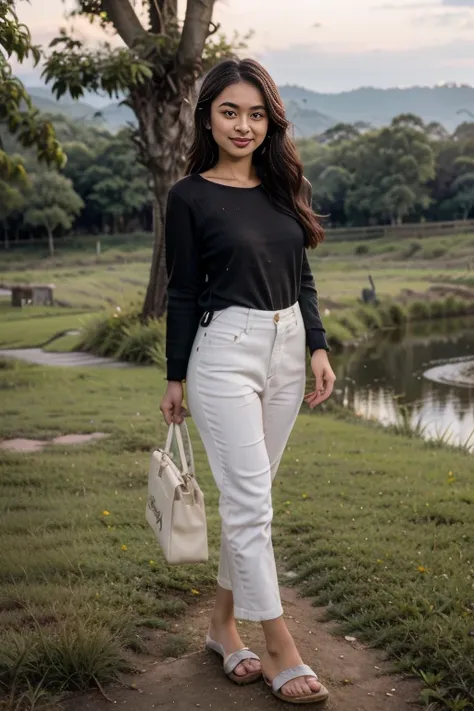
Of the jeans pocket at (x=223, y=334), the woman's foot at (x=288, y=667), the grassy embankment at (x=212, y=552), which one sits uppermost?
the jeans pocket at (x=223, y=334)

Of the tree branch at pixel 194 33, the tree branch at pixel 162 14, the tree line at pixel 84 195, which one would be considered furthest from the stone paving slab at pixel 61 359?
the tree line at pixel 84 195

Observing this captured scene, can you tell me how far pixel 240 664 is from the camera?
9.64 ft

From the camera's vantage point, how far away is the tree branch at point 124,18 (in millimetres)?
10586

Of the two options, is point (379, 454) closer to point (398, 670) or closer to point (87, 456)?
point (87, 456)

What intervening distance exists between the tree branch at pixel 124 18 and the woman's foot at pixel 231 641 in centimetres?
856

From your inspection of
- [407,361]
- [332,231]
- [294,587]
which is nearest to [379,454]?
[294,587]

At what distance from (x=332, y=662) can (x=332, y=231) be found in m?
31.1

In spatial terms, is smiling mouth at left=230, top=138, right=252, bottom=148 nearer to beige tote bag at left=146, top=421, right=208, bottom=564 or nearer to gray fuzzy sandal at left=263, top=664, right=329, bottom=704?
beige tote bag at left=146, top=421, right=208, bottom=564

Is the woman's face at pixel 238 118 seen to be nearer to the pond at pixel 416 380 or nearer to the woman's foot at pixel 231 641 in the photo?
the woman's foot at pixel 231 641

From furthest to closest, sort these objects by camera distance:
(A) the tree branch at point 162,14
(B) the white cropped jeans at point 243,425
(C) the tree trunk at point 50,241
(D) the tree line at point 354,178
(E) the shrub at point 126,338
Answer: (D) the tree line at point 354,178, (C) the tree trunk at point 50,241, (E) the shrub at point 126,338, (A) the tree branch at point 162,14, (B) the white cropped jeans at point 243,425

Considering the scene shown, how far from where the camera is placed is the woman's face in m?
2.86

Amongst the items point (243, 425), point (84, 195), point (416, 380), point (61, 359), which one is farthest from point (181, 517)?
point (84, 195)

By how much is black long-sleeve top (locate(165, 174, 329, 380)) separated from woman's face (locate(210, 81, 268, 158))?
122mm

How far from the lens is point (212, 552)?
14.4 ft
